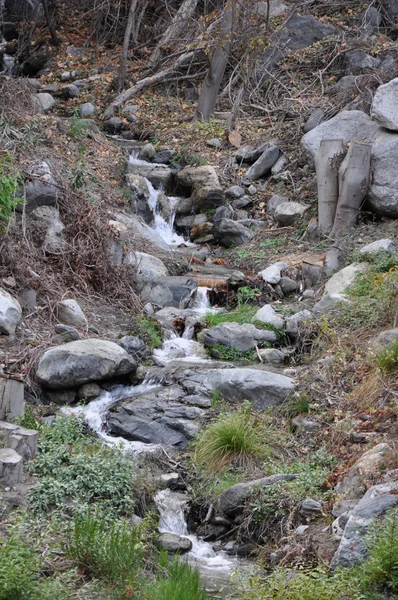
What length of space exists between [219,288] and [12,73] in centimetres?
1121

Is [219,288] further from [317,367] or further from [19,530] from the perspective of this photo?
[19,530]

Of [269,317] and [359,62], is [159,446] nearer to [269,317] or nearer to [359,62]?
[269,317]

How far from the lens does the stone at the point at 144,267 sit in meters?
11.1

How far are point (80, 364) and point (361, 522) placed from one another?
12.6ft

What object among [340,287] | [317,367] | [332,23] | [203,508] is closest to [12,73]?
[332,23]

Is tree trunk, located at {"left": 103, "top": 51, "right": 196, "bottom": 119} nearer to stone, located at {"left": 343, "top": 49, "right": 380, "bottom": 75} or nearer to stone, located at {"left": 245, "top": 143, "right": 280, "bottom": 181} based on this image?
stone, located at {"left": 343, "top": 49, "right": 380, "bottom": 75}

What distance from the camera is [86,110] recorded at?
17.5m

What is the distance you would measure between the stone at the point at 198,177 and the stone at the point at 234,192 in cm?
23

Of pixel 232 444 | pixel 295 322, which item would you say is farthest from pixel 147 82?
pixel 232 444

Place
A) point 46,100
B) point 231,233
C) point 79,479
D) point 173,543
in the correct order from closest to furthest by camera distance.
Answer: point 173,543
point 79,479
point 231,233
point 46,100

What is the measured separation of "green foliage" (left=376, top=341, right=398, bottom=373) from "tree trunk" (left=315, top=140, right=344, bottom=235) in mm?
4950

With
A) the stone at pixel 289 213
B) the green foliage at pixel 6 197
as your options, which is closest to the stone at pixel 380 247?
the stone at pixel 289 213

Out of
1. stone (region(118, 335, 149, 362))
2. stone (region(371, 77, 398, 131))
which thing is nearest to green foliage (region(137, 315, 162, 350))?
stone (region(118, 335, 149, 362))

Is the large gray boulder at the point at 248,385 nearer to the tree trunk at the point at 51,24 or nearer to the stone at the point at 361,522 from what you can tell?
the stone at the point at 361,522
